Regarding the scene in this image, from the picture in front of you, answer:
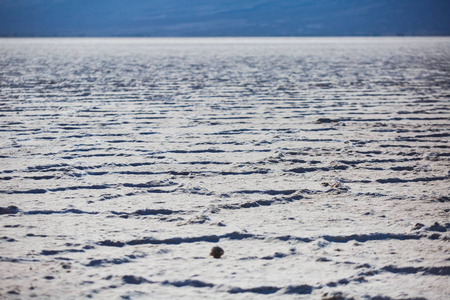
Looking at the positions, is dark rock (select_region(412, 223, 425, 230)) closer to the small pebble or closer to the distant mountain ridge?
the small pebble

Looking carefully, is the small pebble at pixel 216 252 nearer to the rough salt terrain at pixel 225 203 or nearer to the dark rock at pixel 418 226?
the rough salt terrain at pixel 225 203

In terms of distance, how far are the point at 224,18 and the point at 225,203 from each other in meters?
90.9

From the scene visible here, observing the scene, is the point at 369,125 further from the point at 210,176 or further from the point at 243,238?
the point at 243,238

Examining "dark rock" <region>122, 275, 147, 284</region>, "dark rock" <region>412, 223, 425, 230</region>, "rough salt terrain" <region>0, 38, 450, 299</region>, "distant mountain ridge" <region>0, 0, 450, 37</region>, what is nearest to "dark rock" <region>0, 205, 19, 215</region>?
"rough salt terrain" <region>0, 38, 450, 299</region>

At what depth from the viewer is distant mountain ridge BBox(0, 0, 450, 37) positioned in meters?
82.6

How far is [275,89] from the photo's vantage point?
845 cm

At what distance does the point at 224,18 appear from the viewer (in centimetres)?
9069

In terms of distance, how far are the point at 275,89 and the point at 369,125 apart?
134 inches

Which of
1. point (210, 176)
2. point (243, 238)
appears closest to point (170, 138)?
point (210, 176)

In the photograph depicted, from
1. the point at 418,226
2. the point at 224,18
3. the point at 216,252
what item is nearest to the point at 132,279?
the point at 216,252

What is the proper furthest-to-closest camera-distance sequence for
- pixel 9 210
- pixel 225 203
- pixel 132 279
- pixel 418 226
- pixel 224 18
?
pixel 224 18 < pixel 225 203 < pixel 9 210 < pixel 418 226 < pixel 132 279

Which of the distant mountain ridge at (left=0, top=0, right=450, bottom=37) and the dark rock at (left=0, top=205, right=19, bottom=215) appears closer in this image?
the dark rock at (left=0, top=205, right=19, bottom=215)

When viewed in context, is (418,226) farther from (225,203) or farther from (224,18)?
(224,18)

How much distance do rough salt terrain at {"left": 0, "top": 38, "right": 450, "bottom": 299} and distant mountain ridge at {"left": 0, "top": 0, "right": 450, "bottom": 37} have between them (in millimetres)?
74963
